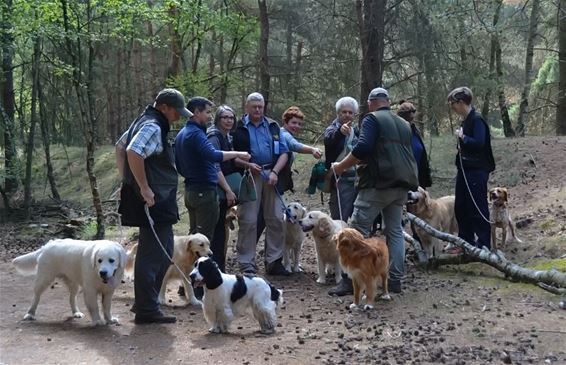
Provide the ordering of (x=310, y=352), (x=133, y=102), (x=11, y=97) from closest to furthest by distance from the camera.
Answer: (x=310, y=352) → (x=11, y=97) → (x=133, y=102)

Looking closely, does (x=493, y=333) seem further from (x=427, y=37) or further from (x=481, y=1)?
(x=481, y=1)

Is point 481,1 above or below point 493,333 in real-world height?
above

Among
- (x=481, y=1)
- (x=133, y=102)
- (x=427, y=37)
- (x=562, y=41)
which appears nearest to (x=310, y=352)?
(x=427, y=37)

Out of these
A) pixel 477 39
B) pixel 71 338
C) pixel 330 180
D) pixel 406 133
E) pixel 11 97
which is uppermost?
pixel 477 39

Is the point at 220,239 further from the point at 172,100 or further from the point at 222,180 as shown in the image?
the point at 172,100

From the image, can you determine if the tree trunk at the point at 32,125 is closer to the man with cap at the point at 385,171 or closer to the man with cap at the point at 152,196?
the man with cap at the point at 152,196

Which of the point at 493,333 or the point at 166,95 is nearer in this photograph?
the point at 493,333

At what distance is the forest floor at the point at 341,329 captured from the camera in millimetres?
4652

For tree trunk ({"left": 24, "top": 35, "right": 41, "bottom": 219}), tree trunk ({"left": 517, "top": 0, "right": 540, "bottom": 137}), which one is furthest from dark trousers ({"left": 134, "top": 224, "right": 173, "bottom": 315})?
tree trunk ({"left": 517, "top": 0, "right": 540, "bottom": 137})

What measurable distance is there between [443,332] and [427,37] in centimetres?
802

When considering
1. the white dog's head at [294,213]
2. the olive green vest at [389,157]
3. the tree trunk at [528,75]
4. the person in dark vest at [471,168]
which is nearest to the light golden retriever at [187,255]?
the white dog's head at [294,213]

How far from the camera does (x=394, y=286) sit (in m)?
6.61

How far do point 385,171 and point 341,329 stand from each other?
1.75 m

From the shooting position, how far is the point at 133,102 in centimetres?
2297
